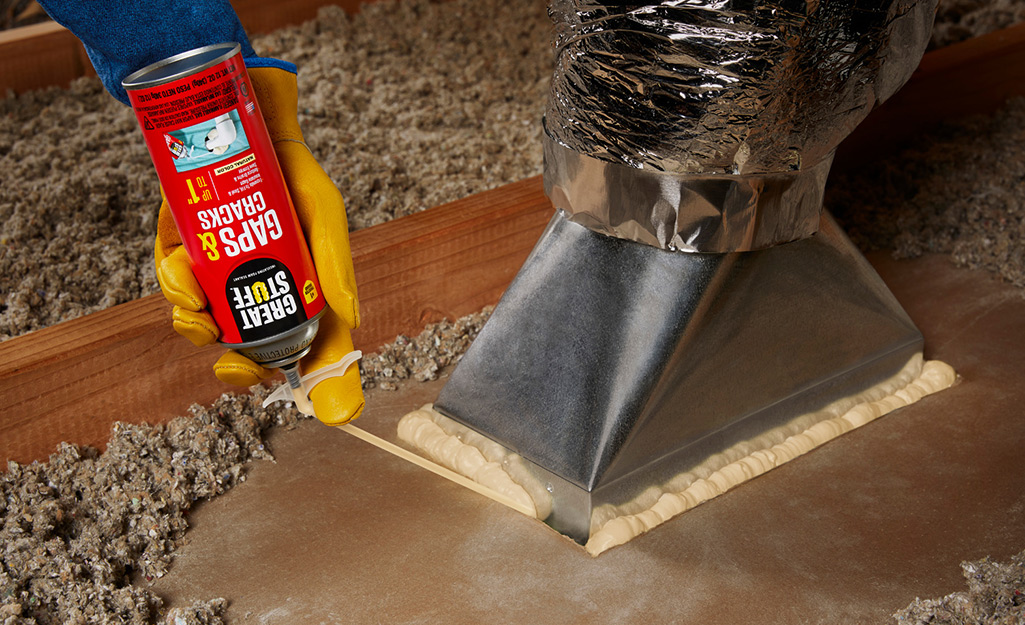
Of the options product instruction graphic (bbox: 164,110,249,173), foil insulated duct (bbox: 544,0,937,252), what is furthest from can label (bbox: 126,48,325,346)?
foil insulated duct (bbox: 544,0,937,252)

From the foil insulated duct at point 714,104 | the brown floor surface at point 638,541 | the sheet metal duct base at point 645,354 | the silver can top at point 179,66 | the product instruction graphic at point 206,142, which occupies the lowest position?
the brown floor surface at point 638,541

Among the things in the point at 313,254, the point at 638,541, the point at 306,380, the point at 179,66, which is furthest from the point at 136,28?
the point at 638,541

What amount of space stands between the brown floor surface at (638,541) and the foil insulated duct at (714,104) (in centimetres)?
32

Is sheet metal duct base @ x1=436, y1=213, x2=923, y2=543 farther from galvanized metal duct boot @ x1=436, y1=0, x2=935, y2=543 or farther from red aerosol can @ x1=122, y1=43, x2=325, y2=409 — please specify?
red aerosol can @ x1=122, y1=43, x2=325, y2=409

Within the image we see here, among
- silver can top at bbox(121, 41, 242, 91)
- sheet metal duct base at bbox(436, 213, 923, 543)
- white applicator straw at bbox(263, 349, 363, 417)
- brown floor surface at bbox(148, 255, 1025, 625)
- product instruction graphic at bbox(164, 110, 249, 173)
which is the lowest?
brown floor surface at bbox(148, 255, 1025, 625)

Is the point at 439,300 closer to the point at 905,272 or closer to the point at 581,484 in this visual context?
the point at 581,484

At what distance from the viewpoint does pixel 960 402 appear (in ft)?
3.80

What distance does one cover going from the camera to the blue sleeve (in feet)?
2.11

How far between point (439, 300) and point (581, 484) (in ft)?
1.32

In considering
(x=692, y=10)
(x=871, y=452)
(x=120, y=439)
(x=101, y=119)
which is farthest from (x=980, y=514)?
(x=101, y=119)

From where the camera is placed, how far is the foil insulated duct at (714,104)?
80 cm

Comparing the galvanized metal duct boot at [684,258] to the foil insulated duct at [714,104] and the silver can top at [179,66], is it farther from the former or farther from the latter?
the silver can top at [179,66]

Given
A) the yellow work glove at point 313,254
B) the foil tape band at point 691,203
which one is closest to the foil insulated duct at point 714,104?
the foil tape band at point 691,203

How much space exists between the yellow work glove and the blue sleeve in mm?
70
